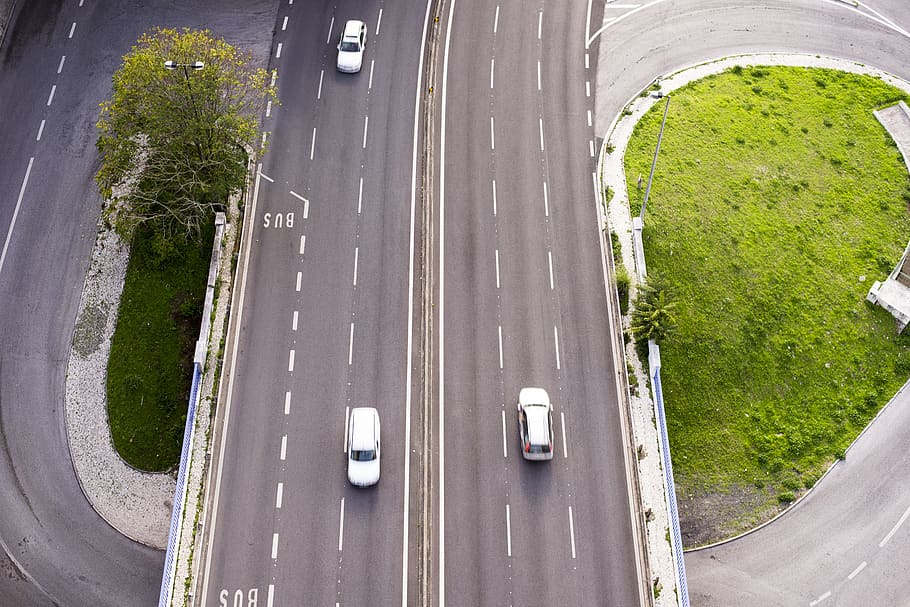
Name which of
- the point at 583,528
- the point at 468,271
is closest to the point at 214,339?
the point at 468,271

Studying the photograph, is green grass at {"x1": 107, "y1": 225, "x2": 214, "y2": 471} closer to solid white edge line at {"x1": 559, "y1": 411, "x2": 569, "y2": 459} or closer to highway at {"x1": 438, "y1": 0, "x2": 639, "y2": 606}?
highway at {"x1": 438, "y1": 0, "x2": 639, "y2": 606}

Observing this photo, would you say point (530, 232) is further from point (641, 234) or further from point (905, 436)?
point (905, 436)

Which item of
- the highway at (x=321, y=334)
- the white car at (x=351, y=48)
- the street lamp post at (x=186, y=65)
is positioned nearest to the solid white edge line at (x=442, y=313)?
the highway at (x=321, y=334)

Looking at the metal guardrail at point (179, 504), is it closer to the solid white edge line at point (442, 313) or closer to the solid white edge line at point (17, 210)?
the solid white edge line at point (442, 313)

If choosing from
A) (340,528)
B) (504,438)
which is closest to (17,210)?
(340,528)

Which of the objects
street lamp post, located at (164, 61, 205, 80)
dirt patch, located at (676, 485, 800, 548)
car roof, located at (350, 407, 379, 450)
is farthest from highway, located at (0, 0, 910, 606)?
street lamp post, located at (164, 61, 205, 80)

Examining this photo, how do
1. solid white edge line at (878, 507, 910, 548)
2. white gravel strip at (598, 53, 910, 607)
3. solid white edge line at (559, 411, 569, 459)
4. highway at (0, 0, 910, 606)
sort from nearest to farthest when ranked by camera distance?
1. highway at (0, 0, 910, 606)
2. white gravel strip at (598, 53, 910, 607)
3. solid white edge line at (559, 411, 569, 459)
4. solid white edge line at (878, 507, 910, 548)
